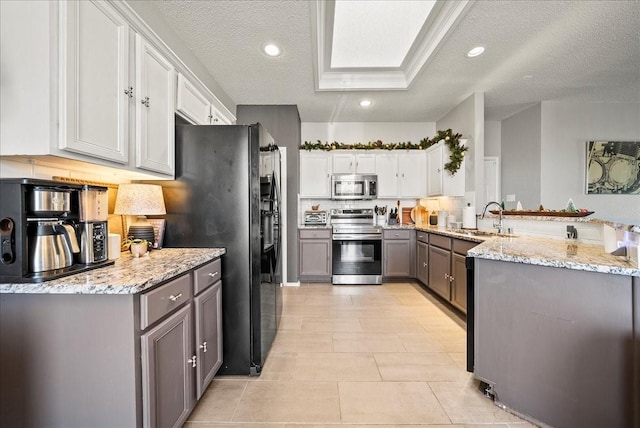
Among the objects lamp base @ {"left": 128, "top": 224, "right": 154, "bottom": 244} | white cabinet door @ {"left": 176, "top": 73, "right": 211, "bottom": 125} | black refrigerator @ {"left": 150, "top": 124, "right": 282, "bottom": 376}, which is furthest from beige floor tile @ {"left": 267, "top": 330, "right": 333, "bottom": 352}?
white cabinet door @ {"left": 176, "top": 73, "right": 211, "bottom": 125}

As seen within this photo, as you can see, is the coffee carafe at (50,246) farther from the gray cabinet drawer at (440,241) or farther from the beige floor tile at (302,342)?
the gray cabinet drawer at (440,241)

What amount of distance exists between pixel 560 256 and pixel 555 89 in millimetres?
3144

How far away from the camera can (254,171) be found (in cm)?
188

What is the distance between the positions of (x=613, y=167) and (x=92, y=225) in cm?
591

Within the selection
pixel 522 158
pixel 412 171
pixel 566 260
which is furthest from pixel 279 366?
pixel 522 158

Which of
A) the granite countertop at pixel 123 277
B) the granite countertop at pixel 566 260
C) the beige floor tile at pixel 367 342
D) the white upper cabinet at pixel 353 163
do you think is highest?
the white upper cabinet at pixel 353 163

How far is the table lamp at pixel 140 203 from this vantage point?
1.66 metres

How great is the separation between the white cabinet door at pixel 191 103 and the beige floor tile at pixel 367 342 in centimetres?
230

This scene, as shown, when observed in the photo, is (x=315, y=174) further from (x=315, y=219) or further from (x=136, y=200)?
(x=136, y=200)

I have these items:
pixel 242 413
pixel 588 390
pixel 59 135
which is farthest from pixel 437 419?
pixel 59 135

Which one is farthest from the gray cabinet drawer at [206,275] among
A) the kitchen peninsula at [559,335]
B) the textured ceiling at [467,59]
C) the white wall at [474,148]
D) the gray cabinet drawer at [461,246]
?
the white wall at [474,148]

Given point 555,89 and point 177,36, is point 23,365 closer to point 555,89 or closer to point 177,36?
point 177,36

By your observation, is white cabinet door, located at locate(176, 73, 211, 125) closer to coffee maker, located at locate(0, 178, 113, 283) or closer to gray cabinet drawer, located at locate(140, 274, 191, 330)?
coffee maker, located at locate(0, 178, 113, 283)

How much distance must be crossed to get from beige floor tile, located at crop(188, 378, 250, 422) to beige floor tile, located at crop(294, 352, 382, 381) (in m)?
0.41
